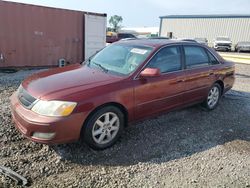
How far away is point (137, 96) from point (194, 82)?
1.59m

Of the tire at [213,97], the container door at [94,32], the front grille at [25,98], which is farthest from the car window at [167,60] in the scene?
the container door at [94,32]

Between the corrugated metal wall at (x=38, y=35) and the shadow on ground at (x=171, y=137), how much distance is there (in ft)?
22.9

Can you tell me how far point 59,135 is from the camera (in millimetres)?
3117

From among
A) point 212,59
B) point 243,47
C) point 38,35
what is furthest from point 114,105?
point 243,47

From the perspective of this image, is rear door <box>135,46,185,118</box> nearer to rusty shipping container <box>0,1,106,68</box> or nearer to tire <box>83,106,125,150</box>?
tire <box>83,106,125,150</box>

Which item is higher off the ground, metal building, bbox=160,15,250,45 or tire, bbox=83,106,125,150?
metal building, bbox=160,15,250,45

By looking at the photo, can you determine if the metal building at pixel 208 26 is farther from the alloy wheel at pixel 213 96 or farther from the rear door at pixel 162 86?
the rear door at pixel 162 86

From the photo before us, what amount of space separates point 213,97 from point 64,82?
359 cm

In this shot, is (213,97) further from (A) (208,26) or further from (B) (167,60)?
(A) (208,26)

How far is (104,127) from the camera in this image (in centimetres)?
357

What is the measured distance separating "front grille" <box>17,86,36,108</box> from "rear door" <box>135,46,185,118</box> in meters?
1.52

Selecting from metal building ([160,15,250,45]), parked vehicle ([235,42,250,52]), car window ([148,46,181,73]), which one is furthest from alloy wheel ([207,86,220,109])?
metal building ([160,15,250,45])

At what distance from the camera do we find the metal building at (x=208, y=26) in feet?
112

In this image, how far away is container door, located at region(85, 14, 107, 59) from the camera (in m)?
11.2
